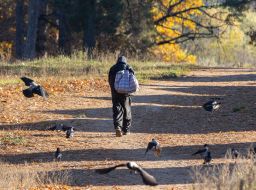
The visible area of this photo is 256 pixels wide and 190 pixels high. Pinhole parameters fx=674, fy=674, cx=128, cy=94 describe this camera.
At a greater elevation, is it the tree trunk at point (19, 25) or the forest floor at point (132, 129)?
the tree trunk at point (19, 25)

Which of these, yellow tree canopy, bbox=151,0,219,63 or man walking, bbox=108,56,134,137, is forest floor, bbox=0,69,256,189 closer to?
man walking, bbox=108,56,134,137

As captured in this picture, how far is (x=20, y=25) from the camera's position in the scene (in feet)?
144

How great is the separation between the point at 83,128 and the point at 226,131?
12.0ft

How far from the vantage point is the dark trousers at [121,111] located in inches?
637

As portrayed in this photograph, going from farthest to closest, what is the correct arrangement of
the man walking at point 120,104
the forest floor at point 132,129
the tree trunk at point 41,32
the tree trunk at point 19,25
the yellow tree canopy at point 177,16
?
the yellow tree canopy at point 177,16, the tree trunk at point 41,32, the tree trunk at point 19,25, the man walking at point 120,104, the forest floor at point 132,129

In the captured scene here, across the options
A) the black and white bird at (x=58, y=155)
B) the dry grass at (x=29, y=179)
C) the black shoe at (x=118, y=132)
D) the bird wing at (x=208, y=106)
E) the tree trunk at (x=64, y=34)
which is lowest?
the dry grass at (x=29, y=179)

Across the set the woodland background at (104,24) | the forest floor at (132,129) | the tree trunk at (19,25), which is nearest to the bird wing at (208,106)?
the forest floor at (132,129)

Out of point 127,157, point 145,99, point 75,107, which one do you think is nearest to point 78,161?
point 127,157

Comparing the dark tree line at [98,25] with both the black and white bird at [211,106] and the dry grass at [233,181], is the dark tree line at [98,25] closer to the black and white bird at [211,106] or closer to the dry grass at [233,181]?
the black and white bird at [211,106]

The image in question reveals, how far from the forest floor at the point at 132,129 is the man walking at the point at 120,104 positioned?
0.27m

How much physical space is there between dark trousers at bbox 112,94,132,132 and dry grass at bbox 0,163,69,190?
3.44m

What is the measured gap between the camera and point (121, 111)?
645 inches

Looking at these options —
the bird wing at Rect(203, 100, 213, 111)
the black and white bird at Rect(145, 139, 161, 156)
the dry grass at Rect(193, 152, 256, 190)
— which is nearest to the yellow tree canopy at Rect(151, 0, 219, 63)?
the bird wing at Rect(203, 100, 213, 111)

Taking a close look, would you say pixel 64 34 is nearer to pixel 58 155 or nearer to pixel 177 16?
pixel 177 16
